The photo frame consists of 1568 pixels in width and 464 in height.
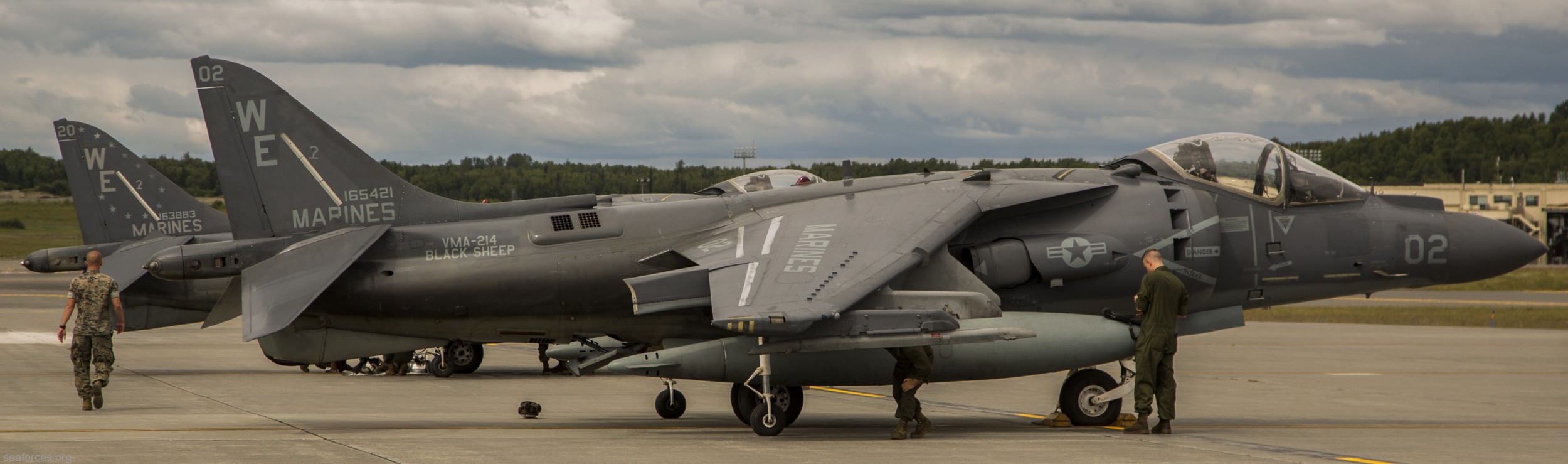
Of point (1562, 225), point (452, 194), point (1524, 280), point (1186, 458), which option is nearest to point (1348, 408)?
point (1186, 458)

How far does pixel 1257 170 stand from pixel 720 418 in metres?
Answer: 6.56

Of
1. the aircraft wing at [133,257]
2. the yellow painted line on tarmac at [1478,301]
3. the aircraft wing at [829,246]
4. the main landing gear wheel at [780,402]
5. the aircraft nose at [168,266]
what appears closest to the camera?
the aircraft wing at [829,246]

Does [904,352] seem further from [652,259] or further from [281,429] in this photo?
[281,429]

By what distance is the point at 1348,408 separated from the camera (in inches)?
607

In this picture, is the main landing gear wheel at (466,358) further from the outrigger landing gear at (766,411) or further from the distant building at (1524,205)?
the distant building at (1524,205)


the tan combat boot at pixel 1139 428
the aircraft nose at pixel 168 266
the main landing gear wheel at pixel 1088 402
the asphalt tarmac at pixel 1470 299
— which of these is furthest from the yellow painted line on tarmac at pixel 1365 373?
the asphalt tarmac at pixel 1470 299

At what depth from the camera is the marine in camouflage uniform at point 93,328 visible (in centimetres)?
1421

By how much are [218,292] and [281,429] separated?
9225 mm

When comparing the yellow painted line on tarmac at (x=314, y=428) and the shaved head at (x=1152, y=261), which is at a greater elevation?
the shaved head at (x=1152, y=261)

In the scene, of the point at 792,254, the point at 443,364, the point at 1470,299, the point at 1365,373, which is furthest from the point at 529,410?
the point at 1470,299

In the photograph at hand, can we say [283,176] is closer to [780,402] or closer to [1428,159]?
[780,402]

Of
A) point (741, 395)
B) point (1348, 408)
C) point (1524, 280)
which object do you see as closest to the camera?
point (741, 395)

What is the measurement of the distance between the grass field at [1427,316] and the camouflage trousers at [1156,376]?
96.7ft

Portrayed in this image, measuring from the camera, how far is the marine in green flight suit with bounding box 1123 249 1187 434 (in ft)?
39.8
